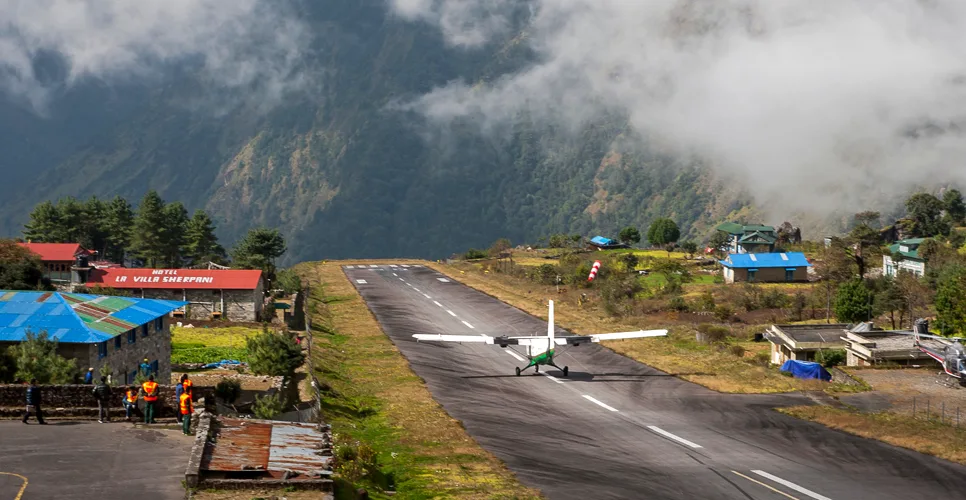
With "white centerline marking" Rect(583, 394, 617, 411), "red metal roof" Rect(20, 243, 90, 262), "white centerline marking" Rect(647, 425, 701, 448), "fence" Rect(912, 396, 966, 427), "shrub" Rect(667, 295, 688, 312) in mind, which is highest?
"red metal roof" Rect(20, 243, 90, 262)

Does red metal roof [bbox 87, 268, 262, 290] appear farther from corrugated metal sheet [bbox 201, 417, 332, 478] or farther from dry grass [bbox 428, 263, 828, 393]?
corrugated metal sheet [bbox 201, 417, 332, 478]

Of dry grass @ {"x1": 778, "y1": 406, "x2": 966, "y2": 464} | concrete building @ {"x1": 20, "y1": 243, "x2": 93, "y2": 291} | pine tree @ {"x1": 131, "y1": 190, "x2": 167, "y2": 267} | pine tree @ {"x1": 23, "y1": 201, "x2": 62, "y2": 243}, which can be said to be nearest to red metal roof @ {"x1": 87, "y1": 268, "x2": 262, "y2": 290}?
concrete building @ {"x1": 20, "y1": 243, "x2": 93, "y2": 291}

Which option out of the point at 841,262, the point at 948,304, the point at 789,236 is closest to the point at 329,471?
the point at 948,304

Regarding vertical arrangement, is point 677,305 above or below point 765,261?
below

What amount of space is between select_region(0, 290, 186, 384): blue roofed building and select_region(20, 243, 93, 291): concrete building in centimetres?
6062

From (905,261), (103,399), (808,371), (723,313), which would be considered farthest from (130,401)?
(905,261)

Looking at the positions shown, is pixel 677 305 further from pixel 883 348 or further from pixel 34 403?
pixel 34 403

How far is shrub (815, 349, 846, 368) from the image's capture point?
66.4m

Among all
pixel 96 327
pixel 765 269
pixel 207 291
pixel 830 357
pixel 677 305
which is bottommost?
pixel 830 357

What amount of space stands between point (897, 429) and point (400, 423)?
25.4m

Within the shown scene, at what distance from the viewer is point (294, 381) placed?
55594 millimetres

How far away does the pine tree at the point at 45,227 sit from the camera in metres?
141

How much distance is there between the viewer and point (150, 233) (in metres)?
137

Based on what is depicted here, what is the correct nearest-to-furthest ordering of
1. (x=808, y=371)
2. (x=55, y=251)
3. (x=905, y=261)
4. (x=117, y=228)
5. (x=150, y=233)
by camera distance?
(x=808, y=371) < (x=55, y=251) < (x=150, y=233) < (x=905, y=261) < (x=117, y=228)
